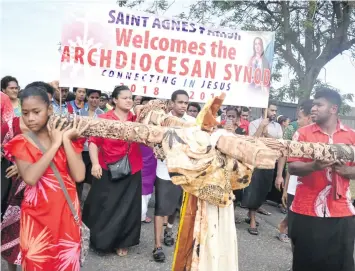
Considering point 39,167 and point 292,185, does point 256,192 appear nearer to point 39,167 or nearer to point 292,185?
point 292,185

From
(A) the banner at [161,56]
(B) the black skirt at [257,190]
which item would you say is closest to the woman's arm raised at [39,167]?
(A) the banner at [161,56]

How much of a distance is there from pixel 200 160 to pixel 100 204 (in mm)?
2479

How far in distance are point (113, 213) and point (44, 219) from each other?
193cm

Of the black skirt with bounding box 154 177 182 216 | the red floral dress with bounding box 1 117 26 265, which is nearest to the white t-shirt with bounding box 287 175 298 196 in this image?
the black skirt with bounding box 154 177 182 216

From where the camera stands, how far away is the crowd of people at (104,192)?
2.26m

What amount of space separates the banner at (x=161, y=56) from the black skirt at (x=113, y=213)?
144 cm

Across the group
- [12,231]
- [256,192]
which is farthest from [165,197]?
[256,192]

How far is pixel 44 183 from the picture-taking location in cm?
228

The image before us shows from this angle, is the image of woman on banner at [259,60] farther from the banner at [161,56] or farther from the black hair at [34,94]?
the black hair at [34,94]

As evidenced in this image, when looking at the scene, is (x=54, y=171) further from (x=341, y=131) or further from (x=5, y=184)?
(x=341, y=131)

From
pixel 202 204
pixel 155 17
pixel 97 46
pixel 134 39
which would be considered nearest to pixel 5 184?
pixel 202 204

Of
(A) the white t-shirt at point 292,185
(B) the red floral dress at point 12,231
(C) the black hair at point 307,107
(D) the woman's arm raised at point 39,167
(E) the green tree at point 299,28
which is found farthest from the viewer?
(E) the green tree at point 299,28

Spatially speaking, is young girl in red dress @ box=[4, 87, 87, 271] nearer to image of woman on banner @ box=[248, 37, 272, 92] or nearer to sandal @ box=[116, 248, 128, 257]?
sandal @ box=[116, 248, 128, 257]

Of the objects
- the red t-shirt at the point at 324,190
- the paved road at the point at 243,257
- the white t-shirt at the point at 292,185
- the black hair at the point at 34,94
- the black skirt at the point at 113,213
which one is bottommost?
the paved road at the point at 243,257
